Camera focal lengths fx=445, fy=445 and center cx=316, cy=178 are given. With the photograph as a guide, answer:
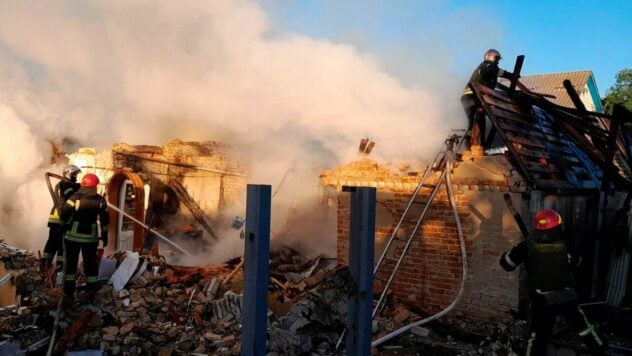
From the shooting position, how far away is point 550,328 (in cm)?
438

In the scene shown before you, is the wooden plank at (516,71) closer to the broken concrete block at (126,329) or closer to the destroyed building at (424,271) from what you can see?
the destroyed building at (424,271)

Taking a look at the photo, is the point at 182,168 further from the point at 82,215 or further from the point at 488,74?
the point at 488,74

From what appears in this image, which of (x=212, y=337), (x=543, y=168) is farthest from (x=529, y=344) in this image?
(x=212, y=337)

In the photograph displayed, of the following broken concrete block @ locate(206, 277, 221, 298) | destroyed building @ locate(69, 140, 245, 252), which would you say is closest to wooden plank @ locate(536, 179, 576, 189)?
broken concrete block @ locate(206, 277, 221, 298)

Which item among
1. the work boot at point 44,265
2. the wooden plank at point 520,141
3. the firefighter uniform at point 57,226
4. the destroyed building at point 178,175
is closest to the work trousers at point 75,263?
the firefighter uniform at point 57,226

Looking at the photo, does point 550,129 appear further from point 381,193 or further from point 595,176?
point 381,193

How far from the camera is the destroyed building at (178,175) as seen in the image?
11203mm

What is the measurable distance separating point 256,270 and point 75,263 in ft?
15.6

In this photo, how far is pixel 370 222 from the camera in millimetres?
2646

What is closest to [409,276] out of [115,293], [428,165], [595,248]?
[428,165]

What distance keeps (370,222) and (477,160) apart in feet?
12.1

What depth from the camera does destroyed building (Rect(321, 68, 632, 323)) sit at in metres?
5.61

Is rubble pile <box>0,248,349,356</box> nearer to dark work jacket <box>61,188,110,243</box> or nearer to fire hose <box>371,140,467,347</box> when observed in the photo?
fire hose <box>371,140,467,347</box>

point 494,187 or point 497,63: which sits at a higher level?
point 497,63
